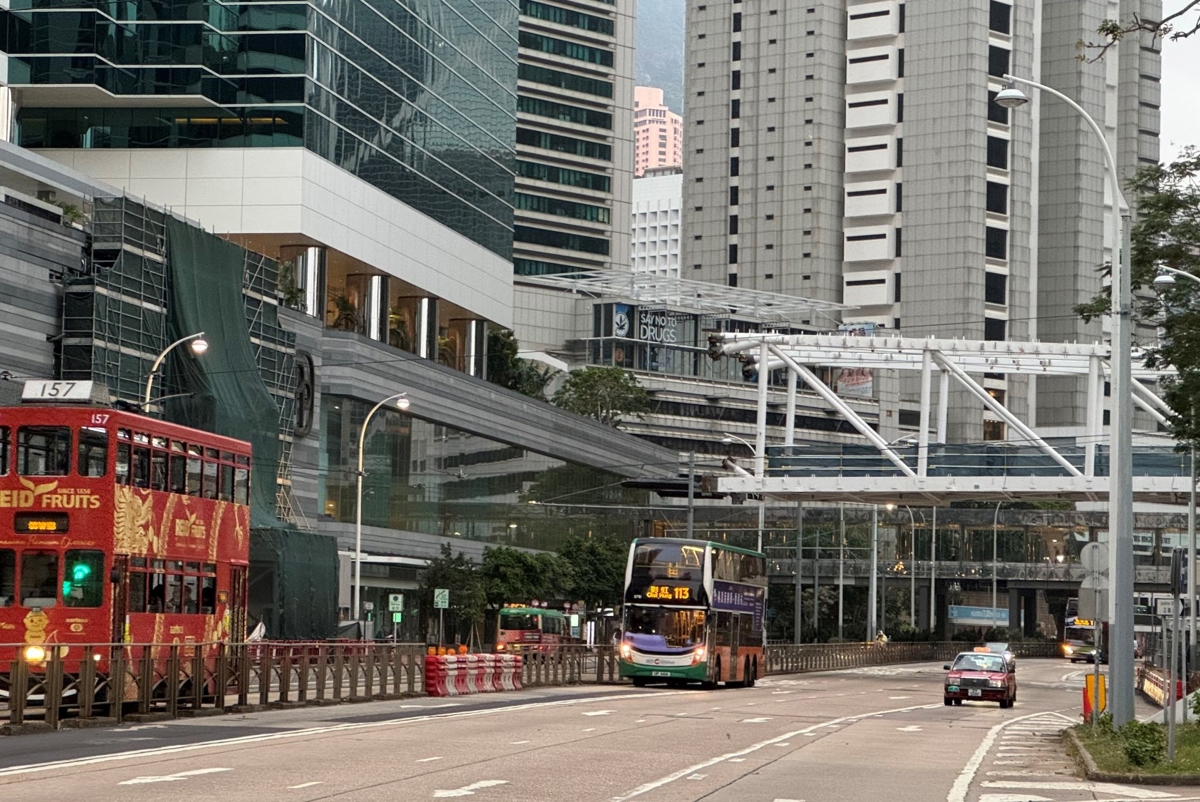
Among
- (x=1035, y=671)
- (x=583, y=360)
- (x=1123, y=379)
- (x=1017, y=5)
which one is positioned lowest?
(x=1035, y=671)

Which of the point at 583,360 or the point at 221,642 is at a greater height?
the point at 583,360

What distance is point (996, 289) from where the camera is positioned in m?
164

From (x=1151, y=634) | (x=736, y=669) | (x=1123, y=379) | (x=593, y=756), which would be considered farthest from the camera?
(x=1151, y=634)

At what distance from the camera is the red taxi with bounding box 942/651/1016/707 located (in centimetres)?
4631

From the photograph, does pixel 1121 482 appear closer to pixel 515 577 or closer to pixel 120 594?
pixel 120 594

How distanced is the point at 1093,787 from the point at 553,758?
19.8 feet

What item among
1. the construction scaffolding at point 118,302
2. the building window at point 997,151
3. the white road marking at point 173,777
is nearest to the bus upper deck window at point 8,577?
the white road marking at point 173,777

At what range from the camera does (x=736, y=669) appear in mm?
53219

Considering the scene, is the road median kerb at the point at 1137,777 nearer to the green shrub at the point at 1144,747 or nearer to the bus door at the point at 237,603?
the green shrub at the point at 1144,747

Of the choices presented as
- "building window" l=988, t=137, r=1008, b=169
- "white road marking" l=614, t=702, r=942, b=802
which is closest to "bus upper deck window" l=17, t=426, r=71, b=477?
"white road marking" l=614, t=702, r=942, b=802

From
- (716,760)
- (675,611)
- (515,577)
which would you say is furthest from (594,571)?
(716,760)

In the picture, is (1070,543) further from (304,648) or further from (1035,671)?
(304,648)

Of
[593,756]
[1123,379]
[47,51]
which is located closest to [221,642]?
[593,756]

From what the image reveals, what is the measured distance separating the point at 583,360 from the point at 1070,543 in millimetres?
49833
